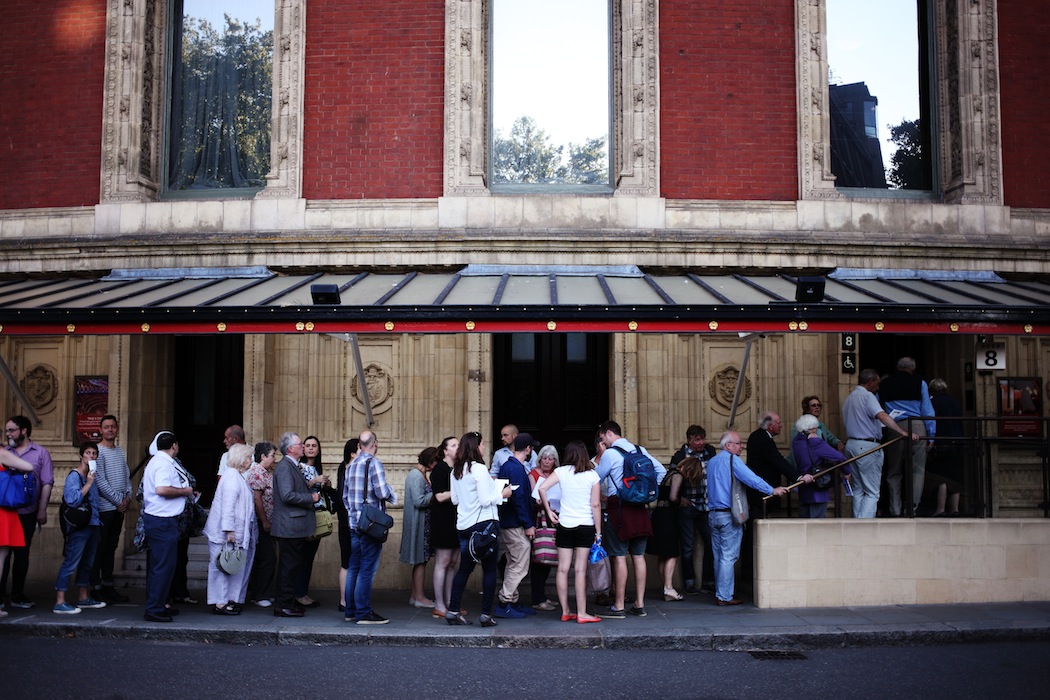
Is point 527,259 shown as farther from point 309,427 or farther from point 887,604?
point 887,604

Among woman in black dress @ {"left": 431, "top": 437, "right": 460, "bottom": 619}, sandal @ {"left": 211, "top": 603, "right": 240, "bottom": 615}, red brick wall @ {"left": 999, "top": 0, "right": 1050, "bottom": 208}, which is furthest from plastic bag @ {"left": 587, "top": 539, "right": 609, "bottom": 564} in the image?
red brick wall @ {"left": 999, "top": 0, "right": 1050, "bottom": 208}

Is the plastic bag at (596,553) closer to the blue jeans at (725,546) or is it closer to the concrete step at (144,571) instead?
the blue jeans at (725,546)

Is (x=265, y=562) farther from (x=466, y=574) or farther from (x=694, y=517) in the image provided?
(x=694, y=517)

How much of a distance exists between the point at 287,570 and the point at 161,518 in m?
1.37

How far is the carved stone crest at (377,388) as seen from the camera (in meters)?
12.6

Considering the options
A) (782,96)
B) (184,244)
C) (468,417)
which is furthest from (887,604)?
(184,244)

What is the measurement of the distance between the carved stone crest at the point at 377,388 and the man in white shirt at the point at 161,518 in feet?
10.2

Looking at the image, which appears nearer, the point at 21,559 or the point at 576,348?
the point at 21,559

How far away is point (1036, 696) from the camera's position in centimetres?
705

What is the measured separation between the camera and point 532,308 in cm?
1004

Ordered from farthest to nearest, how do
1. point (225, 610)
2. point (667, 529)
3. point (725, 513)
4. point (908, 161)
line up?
1. point (908, 161)
2. point (667, 529)
3. point (725, 513)
4. point (225, 610)

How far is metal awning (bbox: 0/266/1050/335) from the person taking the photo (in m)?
10.1

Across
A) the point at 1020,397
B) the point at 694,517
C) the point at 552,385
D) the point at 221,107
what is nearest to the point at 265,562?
the point at 552,385

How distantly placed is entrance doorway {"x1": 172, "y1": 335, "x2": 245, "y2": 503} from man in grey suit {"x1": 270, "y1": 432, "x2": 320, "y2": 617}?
4.21m
